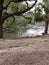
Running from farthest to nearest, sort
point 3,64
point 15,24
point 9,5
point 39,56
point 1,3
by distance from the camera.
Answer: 1. point 15,24
2. point 9,5
3. point 1,3
4. point 39,56
5. point 3,64

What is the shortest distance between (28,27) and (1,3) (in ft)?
13.2

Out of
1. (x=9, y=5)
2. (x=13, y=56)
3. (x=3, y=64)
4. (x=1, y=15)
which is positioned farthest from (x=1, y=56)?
(x=9, y=5)

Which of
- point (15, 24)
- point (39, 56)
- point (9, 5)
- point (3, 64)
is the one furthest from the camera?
point (15, 24)

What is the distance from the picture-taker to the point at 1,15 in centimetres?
1758

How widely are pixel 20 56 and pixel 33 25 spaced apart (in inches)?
558

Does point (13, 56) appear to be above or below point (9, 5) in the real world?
below

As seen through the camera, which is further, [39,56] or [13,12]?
[13,12]

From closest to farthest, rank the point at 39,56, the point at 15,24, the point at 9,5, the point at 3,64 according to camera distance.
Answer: the point at 3,64 → the point at 39,56 → the point at 9,5 → the point at 15,24

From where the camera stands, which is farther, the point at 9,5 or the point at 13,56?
the point at 9,5

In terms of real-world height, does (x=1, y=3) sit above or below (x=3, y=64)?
above

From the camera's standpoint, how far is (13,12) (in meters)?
18.4

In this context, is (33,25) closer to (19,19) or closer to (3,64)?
(19,19)

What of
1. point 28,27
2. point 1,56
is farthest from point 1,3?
point 1,56

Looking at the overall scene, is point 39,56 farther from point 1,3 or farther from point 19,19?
point 19,19
